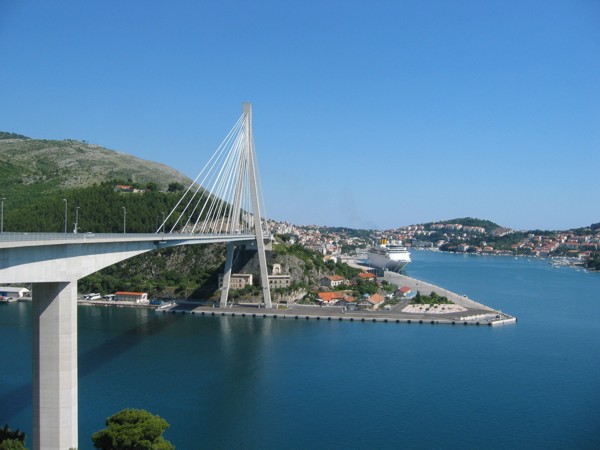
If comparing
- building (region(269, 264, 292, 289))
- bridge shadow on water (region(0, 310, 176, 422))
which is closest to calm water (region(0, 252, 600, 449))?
bridge shadow on water (region(0, 310, 176, 422))

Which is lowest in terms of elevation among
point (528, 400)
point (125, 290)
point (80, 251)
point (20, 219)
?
point (528, 400)

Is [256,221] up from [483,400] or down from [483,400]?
up

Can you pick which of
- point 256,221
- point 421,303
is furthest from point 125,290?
point 421,303

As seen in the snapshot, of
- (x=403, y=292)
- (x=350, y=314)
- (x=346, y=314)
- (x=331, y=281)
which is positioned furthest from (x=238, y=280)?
(x=403, y=292)

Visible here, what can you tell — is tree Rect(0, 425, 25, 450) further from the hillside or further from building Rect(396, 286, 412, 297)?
the hillside

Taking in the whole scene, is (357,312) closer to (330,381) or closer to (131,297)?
(330,381)

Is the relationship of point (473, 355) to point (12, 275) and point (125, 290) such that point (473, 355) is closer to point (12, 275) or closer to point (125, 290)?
point (12, 275)
